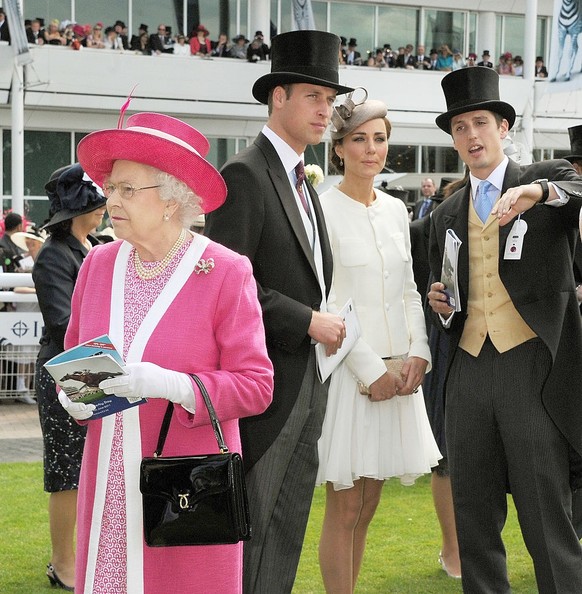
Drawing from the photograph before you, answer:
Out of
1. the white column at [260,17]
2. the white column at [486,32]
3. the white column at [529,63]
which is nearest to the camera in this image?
the white column at [529,63]

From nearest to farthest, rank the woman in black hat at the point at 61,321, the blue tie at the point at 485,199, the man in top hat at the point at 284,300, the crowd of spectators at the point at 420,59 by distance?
the man in top hat at the point at 284,300
the blue tie at the point at 485,199
the woman in black hat at the point at 61,321
the crowd of spectators at the point at 420,59

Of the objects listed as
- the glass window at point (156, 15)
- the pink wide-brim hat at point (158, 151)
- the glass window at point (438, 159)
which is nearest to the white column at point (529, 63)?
the glass window at point (438, 159)

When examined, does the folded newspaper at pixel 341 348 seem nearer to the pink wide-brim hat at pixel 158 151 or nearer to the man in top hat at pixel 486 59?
the pink wide-brim hat at pixel 158 151

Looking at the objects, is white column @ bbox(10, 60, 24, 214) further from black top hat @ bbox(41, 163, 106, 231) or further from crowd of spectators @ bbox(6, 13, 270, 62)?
black top hat @ bbox(41, 163, 106, 231)

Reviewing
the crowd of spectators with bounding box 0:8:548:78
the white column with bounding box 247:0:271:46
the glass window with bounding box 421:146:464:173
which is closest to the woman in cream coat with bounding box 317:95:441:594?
the crowd of spectators with bounding box 0:8:548:78

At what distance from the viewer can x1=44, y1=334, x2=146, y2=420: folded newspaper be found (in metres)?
2.73

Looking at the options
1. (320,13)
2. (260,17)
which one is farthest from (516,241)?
(320,13)

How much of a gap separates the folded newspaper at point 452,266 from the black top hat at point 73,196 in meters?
1.90

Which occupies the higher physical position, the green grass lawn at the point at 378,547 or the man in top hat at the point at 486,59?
the man in top hat at the point at 486,59

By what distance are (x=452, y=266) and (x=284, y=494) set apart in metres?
1.16

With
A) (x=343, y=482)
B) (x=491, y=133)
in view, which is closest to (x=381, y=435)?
(x=343, y=482)

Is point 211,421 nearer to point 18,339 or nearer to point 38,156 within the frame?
point 18,339

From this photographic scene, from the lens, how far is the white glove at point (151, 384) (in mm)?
2777

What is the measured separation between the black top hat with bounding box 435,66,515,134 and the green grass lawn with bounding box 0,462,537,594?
8.22ft
